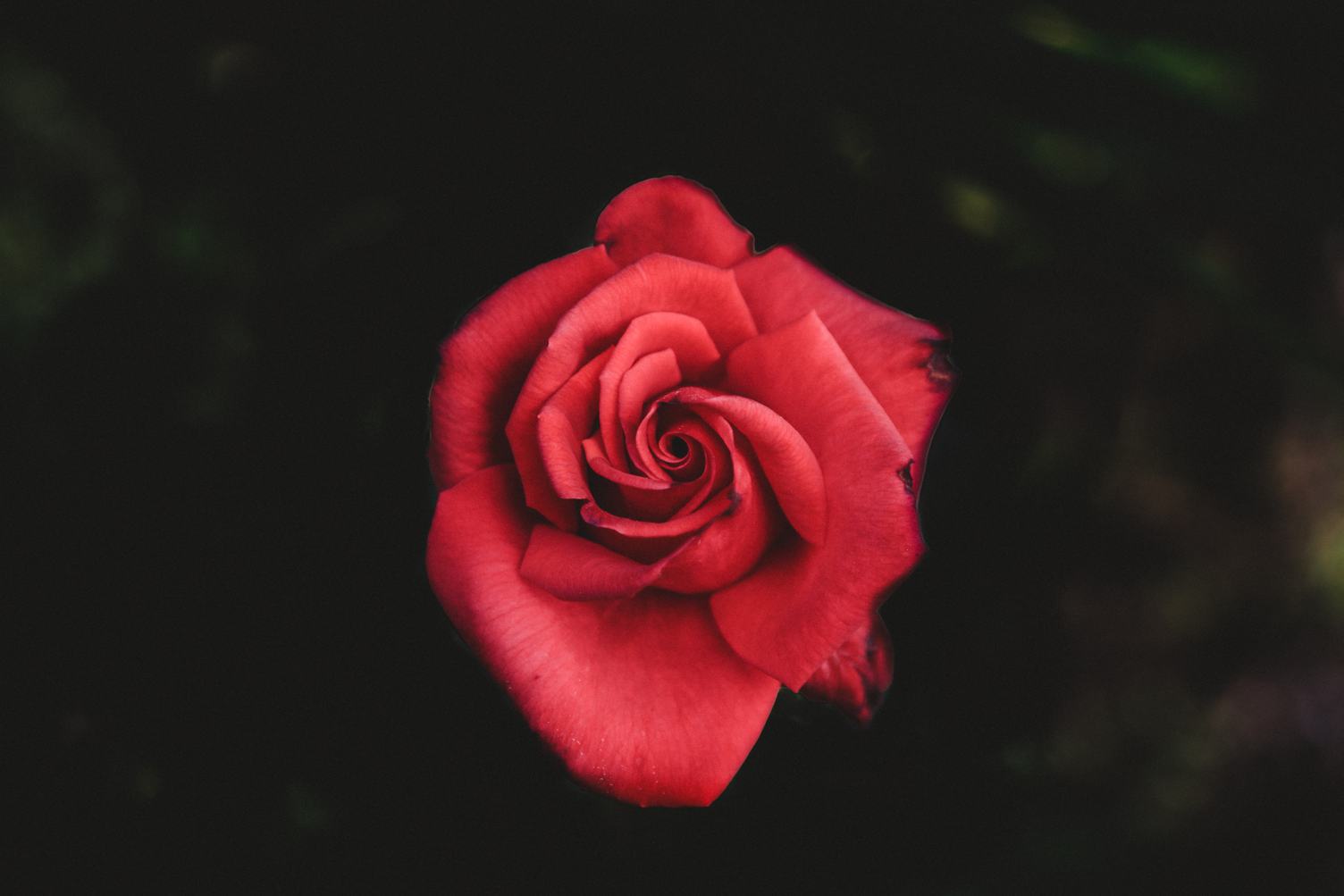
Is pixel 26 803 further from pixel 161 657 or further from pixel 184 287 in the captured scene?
pixel 184 287

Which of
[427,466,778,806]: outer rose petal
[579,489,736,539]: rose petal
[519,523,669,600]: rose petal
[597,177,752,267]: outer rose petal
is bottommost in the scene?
[427,466,778,806]: outer rose petal

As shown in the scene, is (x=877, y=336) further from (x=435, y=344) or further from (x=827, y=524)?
(x=435, y=344)

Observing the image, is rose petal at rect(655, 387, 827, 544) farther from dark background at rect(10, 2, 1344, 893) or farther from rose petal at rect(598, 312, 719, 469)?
dark background at rect(10, 2, 1344, 893)

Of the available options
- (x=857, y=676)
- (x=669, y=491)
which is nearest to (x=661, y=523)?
(x=669, y=491)

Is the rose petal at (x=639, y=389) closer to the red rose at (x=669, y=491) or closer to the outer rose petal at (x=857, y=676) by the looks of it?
the red rose at (x=669, y=491)

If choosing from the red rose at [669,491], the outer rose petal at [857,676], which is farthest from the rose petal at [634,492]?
the outer rose petal at [857,676]

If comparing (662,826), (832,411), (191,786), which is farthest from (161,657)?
(832,411)

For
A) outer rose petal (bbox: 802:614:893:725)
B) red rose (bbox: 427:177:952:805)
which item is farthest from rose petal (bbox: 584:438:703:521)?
outer rose petal (bbox: 802:614:893:725)
